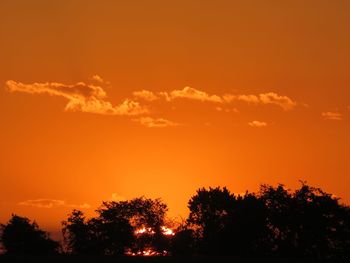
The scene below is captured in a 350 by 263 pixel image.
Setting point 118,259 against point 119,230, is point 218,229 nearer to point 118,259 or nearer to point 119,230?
point 119,230

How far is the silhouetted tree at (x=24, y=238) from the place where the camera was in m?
92.4

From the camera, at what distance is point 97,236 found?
97.4 m

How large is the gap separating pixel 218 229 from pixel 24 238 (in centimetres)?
3549

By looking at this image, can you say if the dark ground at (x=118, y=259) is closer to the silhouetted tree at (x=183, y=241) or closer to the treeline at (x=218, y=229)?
the treeline at (x=218, y=229)

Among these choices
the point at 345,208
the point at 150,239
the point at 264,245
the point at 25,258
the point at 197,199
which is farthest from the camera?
the point at 150,239

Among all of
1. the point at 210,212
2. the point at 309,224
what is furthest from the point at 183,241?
the point at 309,224

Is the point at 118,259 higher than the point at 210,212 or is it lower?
lower

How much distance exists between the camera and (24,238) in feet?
311

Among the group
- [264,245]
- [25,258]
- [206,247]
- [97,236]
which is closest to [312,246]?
[264,245]

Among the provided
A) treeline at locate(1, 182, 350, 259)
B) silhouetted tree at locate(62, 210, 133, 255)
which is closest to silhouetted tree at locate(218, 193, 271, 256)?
treeline at locate(1, 182, 350, 259)

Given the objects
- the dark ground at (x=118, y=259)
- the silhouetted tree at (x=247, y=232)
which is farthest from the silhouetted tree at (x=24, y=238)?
the dark ground at (x=118, y=259)

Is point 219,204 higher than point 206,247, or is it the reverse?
point 219,204

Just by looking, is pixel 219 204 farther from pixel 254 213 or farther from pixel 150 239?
pixel 150 239

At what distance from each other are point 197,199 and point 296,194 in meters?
16.2
